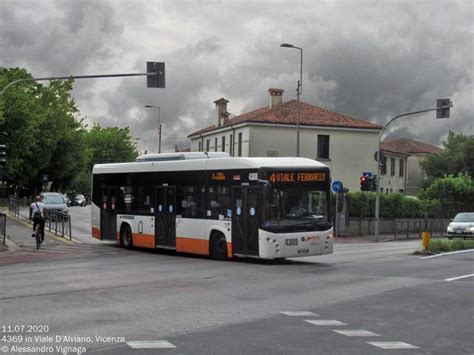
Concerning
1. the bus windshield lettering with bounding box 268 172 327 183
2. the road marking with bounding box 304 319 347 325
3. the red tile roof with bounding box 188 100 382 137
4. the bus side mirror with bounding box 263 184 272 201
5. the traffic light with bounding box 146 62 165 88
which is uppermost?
the red tile roof with bounding box 188 100 382 137

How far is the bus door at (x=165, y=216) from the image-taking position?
851 inches

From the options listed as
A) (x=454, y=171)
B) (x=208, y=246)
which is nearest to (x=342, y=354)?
(x=208, y=246)

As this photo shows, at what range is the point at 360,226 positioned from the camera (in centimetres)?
4147

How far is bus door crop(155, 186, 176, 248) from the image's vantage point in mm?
21609

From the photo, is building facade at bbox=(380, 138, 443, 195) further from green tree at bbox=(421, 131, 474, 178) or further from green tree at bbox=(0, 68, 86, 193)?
green tree at bbox=(0, 68, 86, 193)

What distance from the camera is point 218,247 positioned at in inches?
781

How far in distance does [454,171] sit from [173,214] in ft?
219

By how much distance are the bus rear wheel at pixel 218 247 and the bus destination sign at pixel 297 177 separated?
8.45 ft

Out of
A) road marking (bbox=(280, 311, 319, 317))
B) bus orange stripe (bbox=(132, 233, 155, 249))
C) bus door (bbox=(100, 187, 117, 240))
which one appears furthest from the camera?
bus door (bbox=(100, 187, 117, 240))

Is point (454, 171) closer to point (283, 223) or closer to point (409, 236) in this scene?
point (409, 236)

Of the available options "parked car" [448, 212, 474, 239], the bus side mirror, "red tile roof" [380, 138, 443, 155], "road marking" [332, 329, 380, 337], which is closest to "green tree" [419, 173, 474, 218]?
"parked car" [448, 212, 474, 239]

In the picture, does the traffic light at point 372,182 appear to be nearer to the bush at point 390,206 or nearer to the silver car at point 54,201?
the bush at point 390,206

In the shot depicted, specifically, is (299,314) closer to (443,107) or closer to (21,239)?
(21,239)

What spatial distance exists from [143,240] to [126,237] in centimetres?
159
